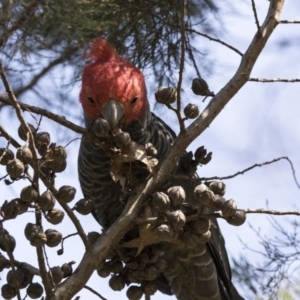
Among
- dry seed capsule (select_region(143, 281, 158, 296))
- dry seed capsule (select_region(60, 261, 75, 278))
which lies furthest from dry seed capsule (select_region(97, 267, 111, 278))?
dry seed capsule (select_region(60, 261, 75, 278))

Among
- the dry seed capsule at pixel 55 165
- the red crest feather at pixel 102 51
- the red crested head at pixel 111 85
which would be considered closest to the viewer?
the dry seed capsule at pixel 55 165

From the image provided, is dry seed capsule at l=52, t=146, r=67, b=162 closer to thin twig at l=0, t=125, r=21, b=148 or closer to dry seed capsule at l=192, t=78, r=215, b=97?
thin twig at l=0, t=125, r=21, b=148

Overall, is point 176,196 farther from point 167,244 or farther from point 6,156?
point 167,244

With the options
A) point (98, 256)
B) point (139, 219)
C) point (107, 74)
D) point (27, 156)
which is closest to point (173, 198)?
point (139, 219)

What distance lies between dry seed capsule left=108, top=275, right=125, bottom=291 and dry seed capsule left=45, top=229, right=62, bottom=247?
53 centimetres

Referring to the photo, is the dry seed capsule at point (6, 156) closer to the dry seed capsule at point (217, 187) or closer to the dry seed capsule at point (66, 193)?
the dry seed capsule at point (66, 193)

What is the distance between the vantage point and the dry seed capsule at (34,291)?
1.70 metres

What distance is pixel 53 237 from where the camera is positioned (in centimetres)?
160

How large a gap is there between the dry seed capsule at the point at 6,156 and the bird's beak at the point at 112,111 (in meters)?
0.66

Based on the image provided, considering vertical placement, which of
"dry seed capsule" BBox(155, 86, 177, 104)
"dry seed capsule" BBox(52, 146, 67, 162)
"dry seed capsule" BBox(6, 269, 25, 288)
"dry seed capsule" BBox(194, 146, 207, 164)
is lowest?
"dry seed capsule" BBox(6, 269, 25, 288)

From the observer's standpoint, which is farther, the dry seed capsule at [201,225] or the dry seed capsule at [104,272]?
the dry seed capsule at [104,272]

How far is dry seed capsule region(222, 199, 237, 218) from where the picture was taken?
65.6 inches

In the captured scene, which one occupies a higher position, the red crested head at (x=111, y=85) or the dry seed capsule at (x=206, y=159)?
the red crested head at (x=111, y=85)

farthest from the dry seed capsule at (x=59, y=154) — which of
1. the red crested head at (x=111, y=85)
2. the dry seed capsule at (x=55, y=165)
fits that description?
the red crested head at (x=111, y=85)
